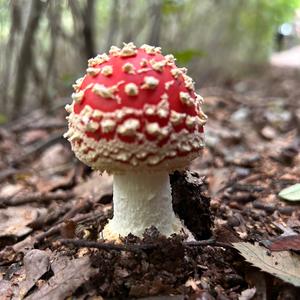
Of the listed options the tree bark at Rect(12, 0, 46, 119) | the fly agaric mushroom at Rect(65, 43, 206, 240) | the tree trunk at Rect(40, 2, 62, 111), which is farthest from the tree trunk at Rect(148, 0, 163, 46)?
the fly agaric mushroom at Rect(65, 43, 206, 240)

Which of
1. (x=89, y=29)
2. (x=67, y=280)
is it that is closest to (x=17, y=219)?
(x=67, y=280)

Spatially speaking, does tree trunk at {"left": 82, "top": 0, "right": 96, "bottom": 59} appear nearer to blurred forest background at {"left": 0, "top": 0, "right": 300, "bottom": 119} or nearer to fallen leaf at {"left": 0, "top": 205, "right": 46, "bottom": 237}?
blurred forest background at {"left": 0, "top": 0, "right": 300, "bottom": 119}

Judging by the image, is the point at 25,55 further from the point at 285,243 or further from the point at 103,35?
the point at 285,243

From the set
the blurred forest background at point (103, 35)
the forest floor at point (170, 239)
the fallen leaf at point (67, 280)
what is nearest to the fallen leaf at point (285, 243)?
the forest floor at point (170, 239)

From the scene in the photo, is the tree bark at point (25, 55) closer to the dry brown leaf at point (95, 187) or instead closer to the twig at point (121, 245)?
the dry brown leaf at point (95, 187)

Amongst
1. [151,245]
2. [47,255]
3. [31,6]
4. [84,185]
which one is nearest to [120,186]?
[151,245]
